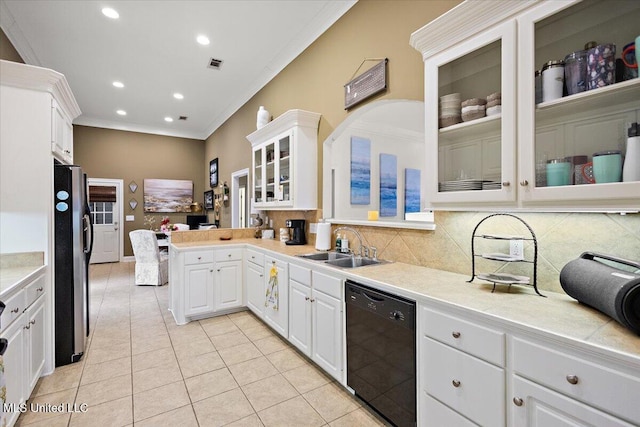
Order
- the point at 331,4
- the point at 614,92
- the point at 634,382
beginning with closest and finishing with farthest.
A: the point at 634,382 < the point at 614,92 < the point at 331,4

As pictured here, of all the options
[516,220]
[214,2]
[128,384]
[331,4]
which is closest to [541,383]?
[516,220]

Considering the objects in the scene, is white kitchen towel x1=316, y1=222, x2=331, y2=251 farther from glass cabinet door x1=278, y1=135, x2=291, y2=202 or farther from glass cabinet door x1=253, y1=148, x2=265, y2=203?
glass cabinet door x1=253, y1=148, x2=265, y2=203

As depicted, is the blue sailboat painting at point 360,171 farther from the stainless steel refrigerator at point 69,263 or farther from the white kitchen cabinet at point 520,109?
the stainless steel refrigerator at point 69,263

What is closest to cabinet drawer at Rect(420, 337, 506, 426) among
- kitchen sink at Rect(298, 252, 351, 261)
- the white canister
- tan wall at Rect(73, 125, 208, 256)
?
the white canister

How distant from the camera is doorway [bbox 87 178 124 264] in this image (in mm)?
7172

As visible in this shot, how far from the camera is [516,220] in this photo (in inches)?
68.4

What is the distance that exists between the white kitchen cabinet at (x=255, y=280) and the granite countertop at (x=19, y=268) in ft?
Answer: 5.87

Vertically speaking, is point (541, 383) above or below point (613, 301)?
below

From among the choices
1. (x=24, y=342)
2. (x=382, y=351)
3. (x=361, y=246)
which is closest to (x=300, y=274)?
(x=361, y=246)

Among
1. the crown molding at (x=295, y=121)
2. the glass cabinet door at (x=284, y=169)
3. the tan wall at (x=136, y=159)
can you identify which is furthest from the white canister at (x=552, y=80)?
the tan wall at (x=136, y=159)

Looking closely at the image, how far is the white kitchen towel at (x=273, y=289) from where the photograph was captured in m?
2.96

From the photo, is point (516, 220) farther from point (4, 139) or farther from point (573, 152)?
point (4, 139)

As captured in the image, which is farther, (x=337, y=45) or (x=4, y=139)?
(x=337, y=45)

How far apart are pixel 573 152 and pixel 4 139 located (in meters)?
3.59
